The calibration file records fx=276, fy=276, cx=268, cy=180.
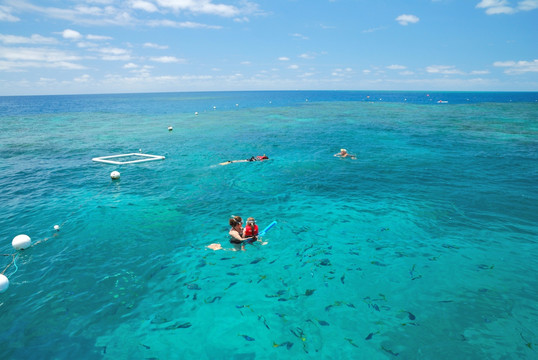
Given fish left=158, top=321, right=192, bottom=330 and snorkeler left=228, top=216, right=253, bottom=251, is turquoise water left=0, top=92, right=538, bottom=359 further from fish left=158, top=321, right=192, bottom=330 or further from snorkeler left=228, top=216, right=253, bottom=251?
snorkeler left=228, top=216, right=253, bottom=251

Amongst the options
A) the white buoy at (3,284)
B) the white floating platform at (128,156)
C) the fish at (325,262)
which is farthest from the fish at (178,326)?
the white floating platform at (128,156)

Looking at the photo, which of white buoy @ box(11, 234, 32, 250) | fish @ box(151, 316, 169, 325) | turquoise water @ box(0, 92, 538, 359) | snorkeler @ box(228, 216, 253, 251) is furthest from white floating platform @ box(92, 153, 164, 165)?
fish @ box(151, 316, 169, 325)

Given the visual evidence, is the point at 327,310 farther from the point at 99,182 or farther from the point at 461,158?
the point at 461,158

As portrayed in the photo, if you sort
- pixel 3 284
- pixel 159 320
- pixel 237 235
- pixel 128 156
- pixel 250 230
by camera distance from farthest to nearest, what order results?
pixel 128 156
pixel 250 230
pixel 237 235
pixel 3 284
pixel 159 320

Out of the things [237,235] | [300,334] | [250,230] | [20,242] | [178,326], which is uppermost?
[250,230]

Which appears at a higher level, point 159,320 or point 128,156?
point 128,156

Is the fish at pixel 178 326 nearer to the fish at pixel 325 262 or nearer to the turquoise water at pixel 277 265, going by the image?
the turquoise water at pixel 277 265

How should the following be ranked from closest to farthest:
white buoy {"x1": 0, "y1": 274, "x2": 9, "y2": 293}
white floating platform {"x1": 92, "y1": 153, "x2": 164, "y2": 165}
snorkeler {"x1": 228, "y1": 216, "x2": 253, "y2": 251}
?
white buoy {"x1": 0, "y1": 274, "x2": 9, "y2": 293} < snorkeler {"x1": 228, "y1": 216, "x2": 253, "y2": 251} < white floating platform {"x1": 92, "y1": 153, "x2": 164, "y2": 165}

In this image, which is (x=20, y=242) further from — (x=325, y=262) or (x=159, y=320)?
(x=325, y=262)

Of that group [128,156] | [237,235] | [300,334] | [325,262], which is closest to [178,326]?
[300,334]
